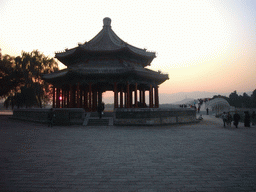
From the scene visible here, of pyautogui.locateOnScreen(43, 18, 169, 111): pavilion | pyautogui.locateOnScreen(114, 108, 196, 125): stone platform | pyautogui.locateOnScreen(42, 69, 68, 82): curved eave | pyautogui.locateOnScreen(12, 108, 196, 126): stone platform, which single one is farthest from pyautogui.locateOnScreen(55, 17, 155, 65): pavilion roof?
pyautogui.locateOnScreen(114, 108, 196, 125): stone platform

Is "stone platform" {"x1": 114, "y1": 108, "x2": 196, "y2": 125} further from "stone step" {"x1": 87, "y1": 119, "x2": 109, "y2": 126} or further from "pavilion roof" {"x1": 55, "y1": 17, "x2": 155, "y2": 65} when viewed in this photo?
"pavilion roof" {"x1": 55, "y1": 17, "x2": 155, "y2": 65}

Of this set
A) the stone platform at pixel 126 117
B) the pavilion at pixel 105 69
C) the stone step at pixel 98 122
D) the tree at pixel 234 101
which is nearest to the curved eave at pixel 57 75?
the pavilion at pixel 105 69

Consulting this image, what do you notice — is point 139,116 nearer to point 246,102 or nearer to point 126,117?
point 126,117

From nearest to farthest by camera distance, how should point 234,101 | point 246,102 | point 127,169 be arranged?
point 127,169
point 246,102
point 234,101

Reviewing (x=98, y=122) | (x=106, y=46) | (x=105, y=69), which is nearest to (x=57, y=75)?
(x=105, y=69)

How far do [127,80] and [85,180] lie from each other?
54.7 ft

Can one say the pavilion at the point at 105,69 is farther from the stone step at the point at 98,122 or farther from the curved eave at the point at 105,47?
the stone step at the point at 98,122

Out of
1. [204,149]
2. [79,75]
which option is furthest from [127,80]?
[204,149]

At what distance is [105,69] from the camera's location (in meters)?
20.0

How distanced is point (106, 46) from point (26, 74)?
1971 cm

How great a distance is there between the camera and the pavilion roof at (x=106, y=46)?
21.4 meters

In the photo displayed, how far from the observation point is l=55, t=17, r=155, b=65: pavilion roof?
21.4 m

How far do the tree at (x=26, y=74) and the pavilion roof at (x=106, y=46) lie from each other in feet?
39.9

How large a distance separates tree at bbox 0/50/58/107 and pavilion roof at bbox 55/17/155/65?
12.1 m
